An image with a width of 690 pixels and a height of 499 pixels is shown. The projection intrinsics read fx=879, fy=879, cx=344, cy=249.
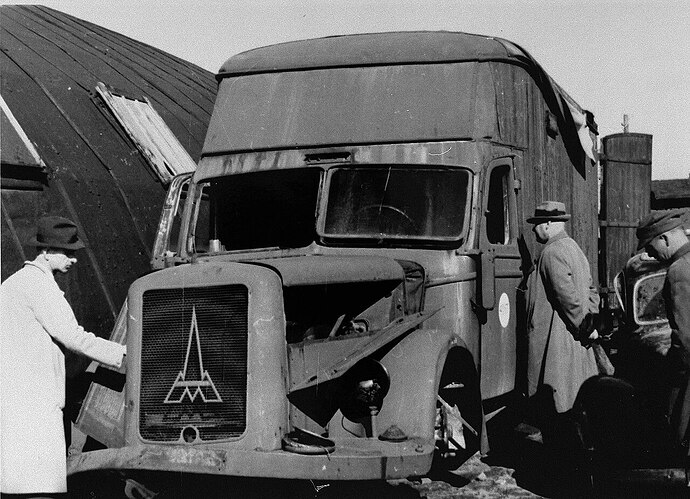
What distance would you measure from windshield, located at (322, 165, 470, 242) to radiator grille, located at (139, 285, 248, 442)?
144 centimetres

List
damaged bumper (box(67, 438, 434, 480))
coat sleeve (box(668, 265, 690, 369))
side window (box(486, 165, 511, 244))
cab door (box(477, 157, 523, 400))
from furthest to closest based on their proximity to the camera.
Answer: side window (box(486, 165, 511, 244)), cab door (box(477, 157, 523, 400)), coat sleeve (box(668, 265, 690, 369)), damaged bumper (box(67, 438, 434, 480))

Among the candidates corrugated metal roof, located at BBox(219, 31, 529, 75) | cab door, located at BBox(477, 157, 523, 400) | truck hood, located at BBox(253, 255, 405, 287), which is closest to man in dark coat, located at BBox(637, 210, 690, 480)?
cab door, located at BBox(477, 157, 523, 400)

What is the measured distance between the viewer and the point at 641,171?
454 inches

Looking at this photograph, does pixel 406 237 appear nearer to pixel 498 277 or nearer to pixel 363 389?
pixel 498 277

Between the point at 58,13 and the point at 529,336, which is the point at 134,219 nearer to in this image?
the point at 529,336

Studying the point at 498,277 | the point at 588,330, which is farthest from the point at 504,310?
the point at 588,330

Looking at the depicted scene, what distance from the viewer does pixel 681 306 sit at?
5402 mm

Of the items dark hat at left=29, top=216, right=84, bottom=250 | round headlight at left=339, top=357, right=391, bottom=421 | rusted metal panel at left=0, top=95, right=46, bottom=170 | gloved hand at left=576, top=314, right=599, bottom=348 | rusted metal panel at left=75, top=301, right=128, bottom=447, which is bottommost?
rusted metal panel at left=75, top=301, right=128, bottom=447

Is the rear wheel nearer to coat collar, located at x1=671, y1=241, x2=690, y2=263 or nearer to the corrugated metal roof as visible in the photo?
coat collar, located at x1=671, y1=241, x2=690, y2=263

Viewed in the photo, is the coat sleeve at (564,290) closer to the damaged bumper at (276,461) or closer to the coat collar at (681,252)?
the coat collar at (681,252)

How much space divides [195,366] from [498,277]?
2.67 m

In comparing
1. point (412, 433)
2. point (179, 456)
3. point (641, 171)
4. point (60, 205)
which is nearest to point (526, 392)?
point (412, 433)

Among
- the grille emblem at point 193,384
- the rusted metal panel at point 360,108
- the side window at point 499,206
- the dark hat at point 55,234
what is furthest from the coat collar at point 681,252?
the dark hat at point 55,234

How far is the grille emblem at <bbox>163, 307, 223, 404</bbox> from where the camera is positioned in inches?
182
